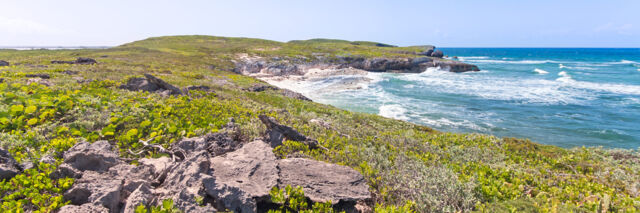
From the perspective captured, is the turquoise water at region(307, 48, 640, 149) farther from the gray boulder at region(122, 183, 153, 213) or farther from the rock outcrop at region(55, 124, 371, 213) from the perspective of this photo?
the gray boulder at region(122, 183, 153, 213)

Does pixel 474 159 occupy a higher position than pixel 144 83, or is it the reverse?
pixel 144 83

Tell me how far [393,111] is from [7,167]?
1241 inches

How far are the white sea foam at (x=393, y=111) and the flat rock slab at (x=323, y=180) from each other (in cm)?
2461

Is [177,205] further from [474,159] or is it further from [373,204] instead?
[474,159]

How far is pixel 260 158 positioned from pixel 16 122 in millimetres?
8056

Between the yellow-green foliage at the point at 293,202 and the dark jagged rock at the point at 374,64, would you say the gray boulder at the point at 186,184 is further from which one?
Answer: the dark jagged rock at the point at 374,64

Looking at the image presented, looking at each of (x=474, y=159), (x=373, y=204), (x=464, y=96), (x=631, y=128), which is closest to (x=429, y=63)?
(x=464, y=96)

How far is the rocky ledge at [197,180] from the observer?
4.50m

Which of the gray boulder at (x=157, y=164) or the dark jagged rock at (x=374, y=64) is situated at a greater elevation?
the dark jagged rock at (x=374, y=64)

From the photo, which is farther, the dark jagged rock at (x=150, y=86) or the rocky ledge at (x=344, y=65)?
the rocky ledge at (x=344, y=65)

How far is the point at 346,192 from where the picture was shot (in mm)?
5469

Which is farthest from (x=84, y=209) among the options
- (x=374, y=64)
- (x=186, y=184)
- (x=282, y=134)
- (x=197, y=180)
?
(x=374, y=64)

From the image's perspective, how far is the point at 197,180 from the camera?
4.82m

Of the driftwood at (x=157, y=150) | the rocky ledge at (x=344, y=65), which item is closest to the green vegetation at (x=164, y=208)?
the driftwood at (x=157, y=150)
